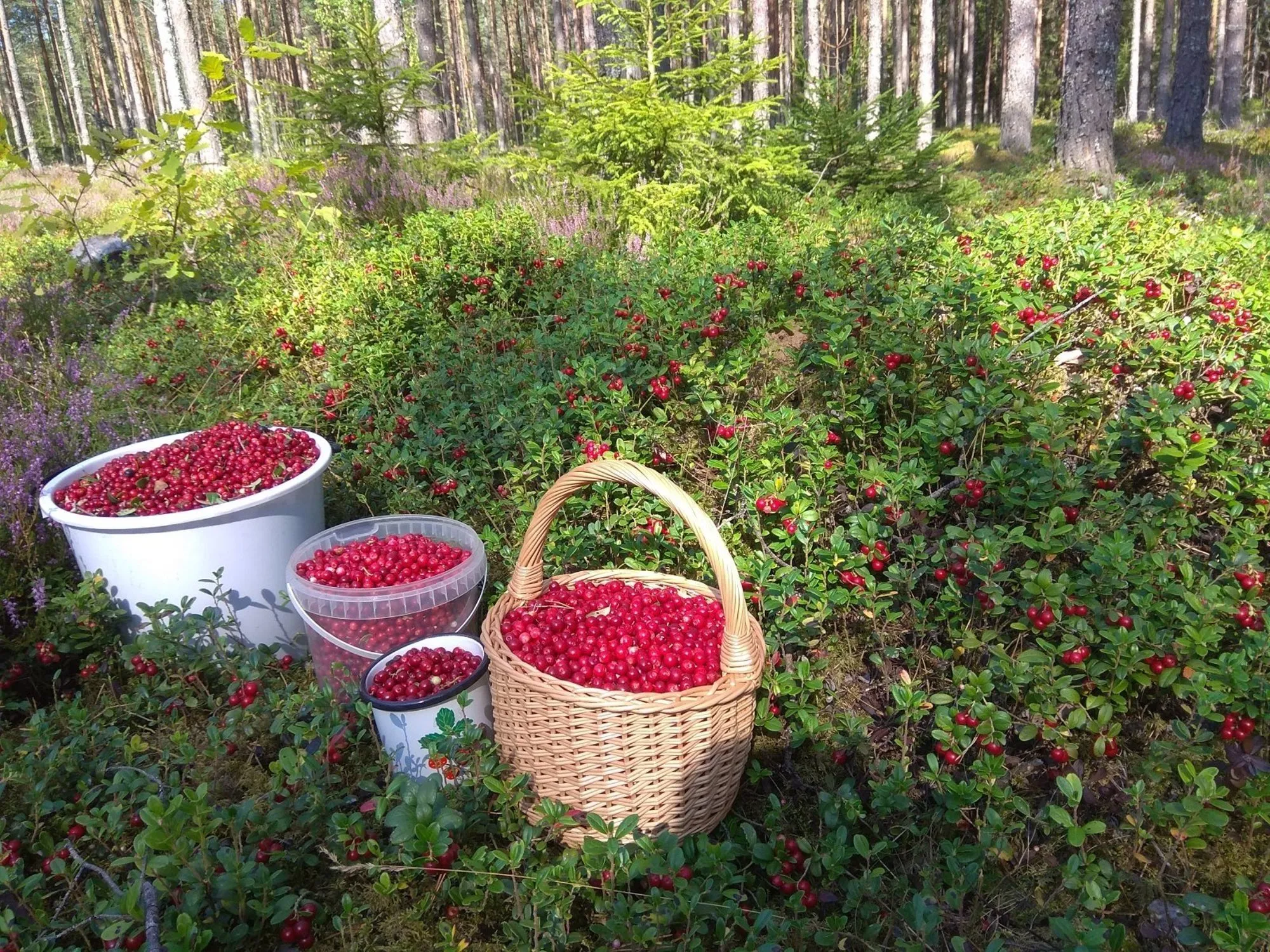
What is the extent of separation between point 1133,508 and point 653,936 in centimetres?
200

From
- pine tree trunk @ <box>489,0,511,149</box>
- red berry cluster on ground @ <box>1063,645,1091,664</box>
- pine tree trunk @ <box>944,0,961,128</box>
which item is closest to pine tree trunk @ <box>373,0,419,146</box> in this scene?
red berry cluster on ground @ <box>1063,645,1091,664</box>

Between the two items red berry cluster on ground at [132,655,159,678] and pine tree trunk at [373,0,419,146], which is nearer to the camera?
red berry cluster on ground at [132,655,159,678]

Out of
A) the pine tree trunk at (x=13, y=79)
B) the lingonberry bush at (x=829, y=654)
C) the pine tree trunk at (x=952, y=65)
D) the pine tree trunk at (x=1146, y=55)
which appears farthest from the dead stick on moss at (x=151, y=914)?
the pine tree trunk at (x=13, y=79)

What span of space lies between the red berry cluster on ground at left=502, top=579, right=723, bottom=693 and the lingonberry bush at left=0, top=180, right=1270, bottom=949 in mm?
19

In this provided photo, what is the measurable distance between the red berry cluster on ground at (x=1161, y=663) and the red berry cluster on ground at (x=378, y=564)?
2.05 m

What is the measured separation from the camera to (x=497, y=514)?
3365mm

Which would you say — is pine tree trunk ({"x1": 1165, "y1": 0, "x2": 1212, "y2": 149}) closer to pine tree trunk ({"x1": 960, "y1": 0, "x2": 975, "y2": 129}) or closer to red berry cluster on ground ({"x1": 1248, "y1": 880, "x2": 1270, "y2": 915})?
pine tree trunk ({"x1": 960, "y1": 0, "x2": 975, "y2": 129})

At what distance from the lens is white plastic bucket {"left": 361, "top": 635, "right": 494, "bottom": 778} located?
2.22 metres

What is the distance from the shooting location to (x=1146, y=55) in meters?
26.4

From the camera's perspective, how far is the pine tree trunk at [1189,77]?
11773 mm

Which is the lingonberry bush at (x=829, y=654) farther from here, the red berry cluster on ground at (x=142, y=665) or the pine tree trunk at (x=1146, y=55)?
the pine tree trunk at (x=1146, y=55)

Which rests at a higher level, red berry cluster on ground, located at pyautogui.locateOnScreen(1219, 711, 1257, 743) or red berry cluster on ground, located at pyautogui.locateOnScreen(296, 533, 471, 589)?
red berry cluster on ground, located at pyautogui.locateOnScreen(296, 533, 471, 589)

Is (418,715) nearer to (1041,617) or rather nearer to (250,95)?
(1041,617)

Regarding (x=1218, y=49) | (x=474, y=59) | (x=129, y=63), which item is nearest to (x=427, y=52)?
(x=474, y=59)
